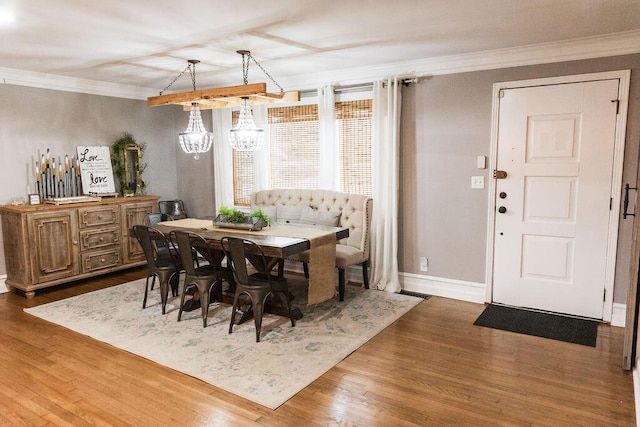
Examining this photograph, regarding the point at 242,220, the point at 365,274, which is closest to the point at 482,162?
the point at 365,274

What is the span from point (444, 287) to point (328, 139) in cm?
215

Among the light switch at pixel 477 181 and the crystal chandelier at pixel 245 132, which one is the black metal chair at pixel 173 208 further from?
the light switch at pixel 477 181

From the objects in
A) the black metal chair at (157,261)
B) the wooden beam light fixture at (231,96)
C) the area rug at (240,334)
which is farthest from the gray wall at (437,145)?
the black metal chair at (157,261)

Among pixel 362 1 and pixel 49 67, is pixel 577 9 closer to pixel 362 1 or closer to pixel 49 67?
pixel 362 1

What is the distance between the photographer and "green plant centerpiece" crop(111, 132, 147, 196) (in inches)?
236

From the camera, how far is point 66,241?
202 inches

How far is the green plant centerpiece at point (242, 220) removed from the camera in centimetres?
438

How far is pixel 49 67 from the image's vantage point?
4.83 metres

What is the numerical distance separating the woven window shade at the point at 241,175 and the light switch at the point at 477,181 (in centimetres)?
297

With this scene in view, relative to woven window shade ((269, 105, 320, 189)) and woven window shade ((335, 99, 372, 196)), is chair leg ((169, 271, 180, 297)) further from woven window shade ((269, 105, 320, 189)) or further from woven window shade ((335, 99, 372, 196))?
woven window shade ((335, 99, 372, 196))

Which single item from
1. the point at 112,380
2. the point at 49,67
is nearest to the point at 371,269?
the point at 112,380

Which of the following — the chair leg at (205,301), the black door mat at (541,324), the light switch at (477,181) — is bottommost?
the black door mat at (541,324)

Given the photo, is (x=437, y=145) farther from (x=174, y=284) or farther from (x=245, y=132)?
(x=174, y=284)

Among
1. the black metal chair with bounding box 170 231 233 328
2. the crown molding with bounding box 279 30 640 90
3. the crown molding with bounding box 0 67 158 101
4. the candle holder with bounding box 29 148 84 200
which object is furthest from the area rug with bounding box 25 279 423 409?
the crown molding with bounding box 0 67 158 101
